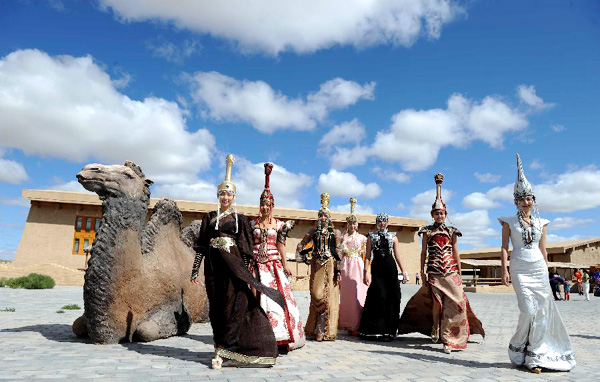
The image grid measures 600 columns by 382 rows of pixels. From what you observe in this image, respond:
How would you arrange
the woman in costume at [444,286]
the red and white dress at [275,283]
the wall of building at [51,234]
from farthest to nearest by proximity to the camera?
the wall of building at [51,234], the woman in costume at [444,286], the red and white dress at [275,283]

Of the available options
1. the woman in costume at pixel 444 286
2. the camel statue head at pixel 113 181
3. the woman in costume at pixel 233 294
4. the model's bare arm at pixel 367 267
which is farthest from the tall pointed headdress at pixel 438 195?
the camel statue head at pixel 113 181

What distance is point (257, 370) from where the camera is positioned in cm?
498

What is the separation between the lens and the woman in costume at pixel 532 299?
5328 mm

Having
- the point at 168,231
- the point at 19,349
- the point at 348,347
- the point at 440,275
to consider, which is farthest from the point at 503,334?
the point at 19,349

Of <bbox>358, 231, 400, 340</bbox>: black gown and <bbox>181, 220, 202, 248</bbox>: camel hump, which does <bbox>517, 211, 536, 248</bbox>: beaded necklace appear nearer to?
<bbox>358, 231, 400, 340</bbox>: black gown

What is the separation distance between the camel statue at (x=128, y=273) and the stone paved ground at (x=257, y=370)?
0.87ft

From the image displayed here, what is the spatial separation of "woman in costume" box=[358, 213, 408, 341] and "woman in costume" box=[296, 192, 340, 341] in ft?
2.03

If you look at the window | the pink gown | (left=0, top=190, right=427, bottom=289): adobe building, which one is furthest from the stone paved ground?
the window

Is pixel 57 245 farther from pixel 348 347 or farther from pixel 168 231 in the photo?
pixel 348 347

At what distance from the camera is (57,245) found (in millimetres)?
26922

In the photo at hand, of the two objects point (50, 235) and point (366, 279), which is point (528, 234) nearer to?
point (366, 279)

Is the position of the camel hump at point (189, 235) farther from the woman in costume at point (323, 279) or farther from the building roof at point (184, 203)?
the building roof at point (184, 203)

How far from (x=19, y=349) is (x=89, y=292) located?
102 cm

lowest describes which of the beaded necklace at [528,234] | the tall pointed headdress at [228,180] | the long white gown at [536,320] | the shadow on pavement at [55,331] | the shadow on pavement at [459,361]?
the shadow on pavement at [55,331]
